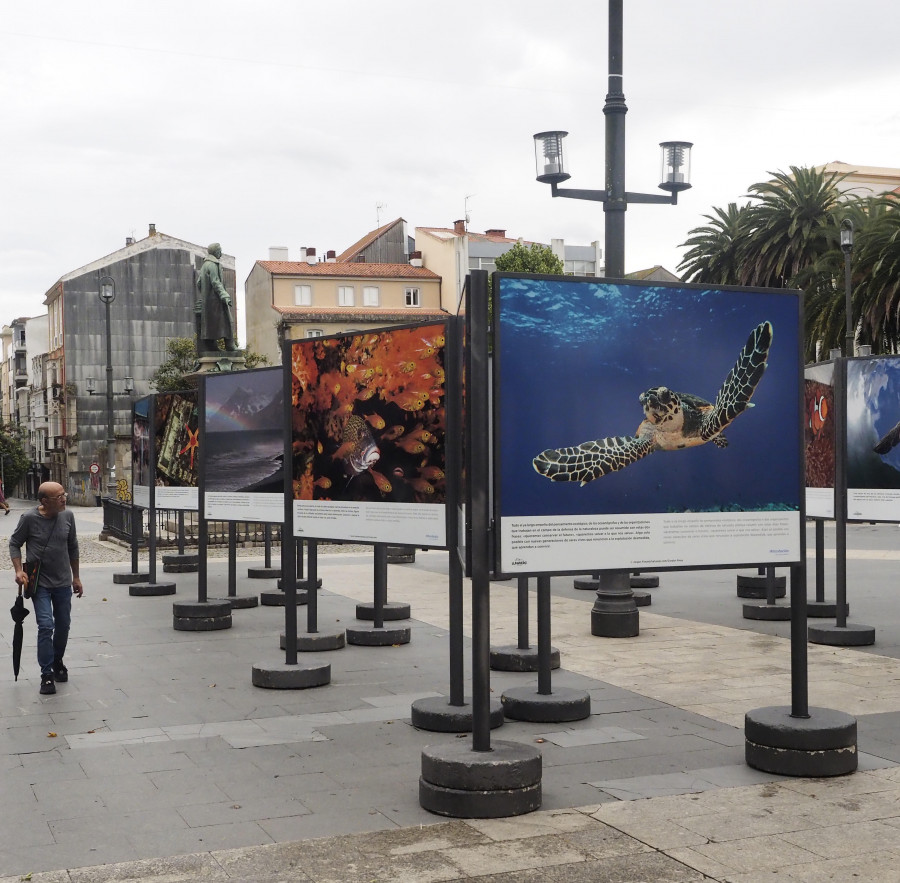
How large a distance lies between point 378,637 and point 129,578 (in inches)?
283

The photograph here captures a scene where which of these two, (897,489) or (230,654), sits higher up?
(897,489)

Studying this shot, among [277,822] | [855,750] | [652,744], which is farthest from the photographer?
[652,744]

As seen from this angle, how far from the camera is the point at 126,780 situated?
6625 millimetres

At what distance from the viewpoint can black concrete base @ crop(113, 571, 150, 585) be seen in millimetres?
17562

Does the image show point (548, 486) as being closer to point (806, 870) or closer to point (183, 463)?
point (806, 870)

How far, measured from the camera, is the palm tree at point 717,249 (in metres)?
48.7

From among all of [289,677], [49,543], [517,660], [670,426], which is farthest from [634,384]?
[49,543]

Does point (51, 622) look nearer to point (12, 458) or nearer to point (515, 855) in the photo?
point (515, 855)

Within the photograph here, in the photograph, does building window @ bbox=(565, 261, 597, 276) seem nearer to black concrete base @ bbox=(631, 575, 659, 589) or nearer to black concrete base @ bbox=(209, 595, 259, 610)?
black concrete base @ bbox=(631, 575, 659, 589)

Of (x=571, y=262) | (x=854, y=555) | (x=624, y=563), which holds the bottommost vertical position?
(x=854, y=555)

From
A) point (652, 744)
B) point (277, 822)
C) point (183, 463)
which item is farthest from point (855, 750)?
point (183, 463)

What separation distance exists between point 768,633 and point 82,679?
22.0 ft

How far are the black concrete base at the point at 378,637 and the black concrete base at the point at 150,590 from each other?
5.25 meters

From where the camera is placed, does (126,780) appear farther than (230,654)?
No
